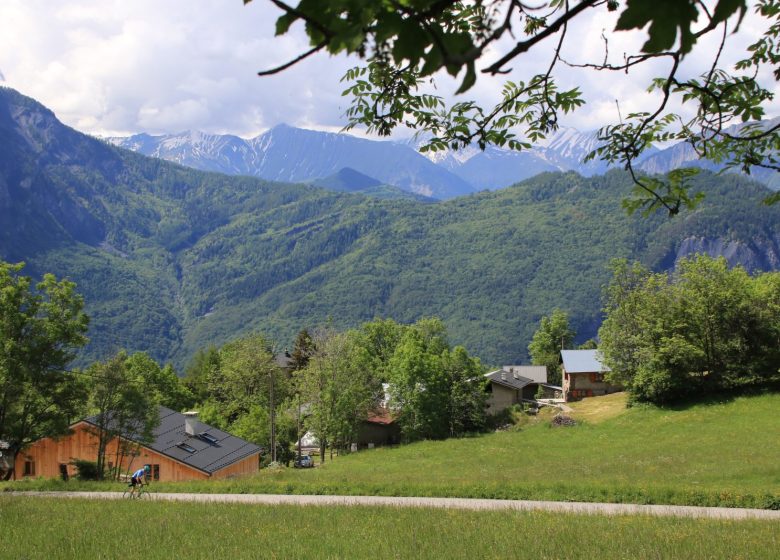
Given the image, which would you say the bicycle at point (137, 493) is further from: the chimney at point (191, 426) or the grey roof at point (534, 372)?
the grey roof at point (534, 372)

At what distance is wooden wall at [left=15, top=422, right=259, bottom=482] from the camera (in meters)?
34.8

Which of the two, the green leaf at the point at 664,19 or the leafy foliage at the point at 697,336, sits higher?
the green leaf at the point at 664,19

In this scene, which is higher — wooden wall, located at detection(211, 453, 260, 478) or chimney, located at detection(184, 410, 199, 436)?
chimney, located at detection(184, 410, 199, 436)

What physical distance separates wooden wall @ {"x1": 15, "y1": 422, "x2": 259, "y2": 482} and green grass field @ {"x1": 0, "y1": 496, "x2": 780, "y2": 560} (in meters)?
21.5

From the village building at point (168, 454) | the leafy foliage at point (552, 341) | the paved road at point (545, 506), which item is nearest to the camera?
the paved road at point (545, 506)

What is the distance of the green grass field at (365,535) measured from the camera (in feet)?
30.5

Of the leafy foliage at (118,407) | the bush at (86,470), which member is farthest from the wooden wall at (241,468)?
the bush at (86,470)

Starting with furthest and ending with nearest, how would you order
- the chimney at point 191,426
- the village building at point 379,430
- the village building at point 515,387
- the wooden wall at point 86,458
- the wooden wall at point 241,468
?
1. the village building at point 515,387
2. the village building at point 379,430
3. the chimney at point 191,426
4. the wooden wall at point 241,468
5. the wooden wall at point 86,458

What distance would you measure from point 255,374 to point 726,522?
168 feet

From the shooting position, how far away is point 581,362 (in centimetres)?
6556

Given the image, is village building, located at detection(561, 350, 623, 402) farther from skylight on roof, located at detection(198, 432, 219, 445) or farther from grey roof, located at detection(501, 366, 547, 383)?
skylight on roof, located at detection(198, 432, 219, 445)

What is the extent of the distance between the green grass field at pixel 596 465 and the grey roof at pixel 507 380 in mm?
10725

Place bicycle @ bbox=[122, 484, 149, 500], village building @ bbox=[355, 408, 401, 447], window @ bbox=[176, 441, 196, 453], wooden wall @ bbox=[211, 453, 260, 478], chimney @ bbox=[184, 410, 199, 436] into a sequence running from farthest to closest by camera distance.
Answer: village building @ bbox=[355, 408, 401, 447], chimney @ bbox=[184, 410, 199, 436], window @ bbox=[176, 441, 196, 453], wooden wall @ bbox=[211, 453, 260, 478], bicycle @ bbox=[122, 484, 149, 500]

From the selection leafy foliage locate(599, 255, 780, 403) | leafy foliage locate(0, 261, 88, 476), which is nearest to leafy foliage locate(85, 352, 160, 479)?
leafy foliage locate(0, 261, 88, 476)
